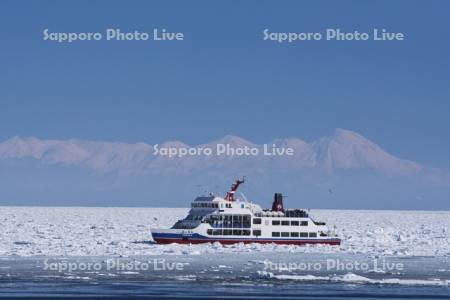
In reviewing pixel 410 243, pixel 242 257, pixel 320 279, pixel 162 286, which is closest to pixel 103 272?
pixel 162 286

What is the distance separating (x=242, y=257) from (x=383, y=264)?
8.11m

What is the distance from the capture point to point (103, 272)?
37.1 meters

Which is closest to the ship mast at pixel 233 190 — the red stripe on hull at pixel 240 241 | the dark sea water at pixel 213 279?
the red stripe on hull at pixel 240 241

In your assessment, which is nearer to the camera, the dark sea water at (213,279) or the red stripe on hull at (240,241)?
the dark sea water at (213,279)

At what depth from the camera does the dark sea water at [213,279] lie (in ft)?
98.4

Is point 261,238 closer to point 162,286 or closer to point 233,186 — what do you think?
point 233,186

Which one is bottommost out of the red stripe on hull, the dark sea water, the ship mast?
the dark sea water

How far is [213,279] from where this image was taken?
35.1 m

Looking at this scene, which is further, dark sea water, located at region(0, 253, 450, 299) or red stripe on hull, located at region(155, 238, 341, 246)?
red stripe on hull, located at region(155, 238, 341, 246)

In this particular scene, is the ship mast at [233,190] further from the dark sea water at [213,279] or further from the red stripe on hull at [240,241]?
the dark sea water at [213,279]

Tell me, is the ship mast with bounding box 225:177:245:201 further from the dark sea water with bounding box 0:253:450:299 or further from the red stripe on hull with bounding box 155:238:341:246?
the dark sea water with bounding box 0:253:450:299

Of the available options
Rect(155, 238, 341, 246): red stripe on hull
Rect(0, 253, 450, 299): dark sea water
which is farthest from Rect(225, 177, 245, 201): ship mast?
Rect(0, 253, 450, 299): dark sea water

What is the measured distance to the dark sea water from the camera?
30.0 m

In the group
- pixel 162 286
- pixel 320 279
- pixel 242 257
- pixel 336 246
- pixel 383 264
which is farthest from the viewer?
pixel 336 246
